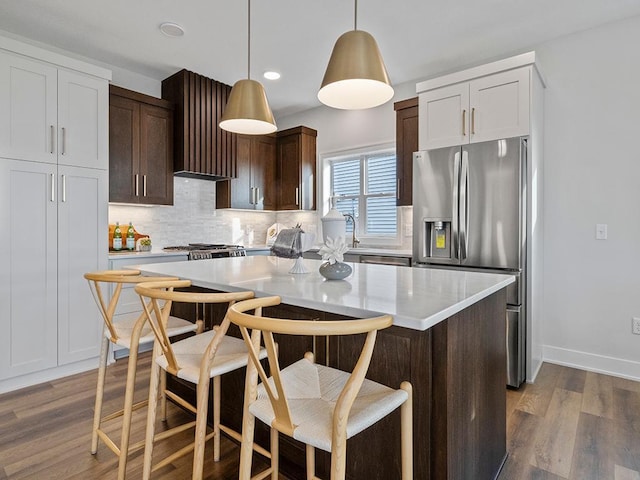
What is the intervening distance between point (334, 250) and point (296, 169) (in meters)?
3.28

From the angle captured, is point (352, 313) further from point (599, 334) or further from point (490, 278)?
point (599, 334)

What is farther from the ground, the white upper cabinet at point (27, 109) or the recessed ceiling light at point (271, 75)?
the recessed ceiling light at point (271, 75)

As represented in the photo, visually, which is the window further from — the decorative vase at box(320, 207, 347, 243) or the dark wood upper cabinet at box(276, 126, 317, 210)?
the decorative vase at box(320, 207, 347, 243)

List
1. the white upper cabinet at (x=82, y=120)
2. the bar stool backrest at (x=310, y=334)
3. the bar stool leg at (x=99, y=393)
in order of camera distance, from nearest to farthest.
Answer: the bar stool backrest at (x=310, y=334), the bar stool leg at (x=99, y=393), the white upper cabinet at (x=82, y=120)

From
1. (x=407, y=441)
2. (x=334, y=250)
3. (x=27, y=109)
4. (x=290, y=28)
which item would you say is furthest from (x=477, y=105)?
(x=27, y=109)

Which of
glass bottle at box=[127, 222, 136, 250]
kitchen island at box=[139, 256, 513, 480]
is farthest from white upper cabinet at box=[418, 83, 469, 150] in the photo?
glass bottle at box=[127, 222, 136, 250]

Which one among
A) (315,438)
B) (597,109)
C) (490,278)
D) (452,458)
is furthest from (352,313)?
(597,109)

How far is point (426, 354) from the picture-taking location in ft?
4.05

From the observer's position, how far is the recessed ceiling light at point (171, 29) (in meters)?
2.94

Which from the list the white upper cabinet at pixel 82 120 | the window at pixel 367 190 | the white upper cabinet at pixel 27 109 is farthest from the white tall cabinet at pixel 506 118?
the white upper cabinet at pixel 27 109

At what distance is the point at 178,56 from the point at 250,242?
240 centimetres

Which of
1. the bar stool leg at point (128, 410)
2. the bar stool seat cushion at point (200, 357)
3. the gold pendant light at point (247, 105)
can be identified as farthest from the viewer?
the gold pendant light at point (247, 105)

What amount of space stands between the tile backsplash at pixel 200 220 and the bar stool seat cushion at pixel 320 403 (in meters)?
3.11

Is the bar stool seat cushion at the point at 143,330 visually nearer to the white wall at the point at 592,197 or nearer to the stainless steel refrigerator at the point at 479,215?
the stainless steel refrigerator at the point at 479,215
